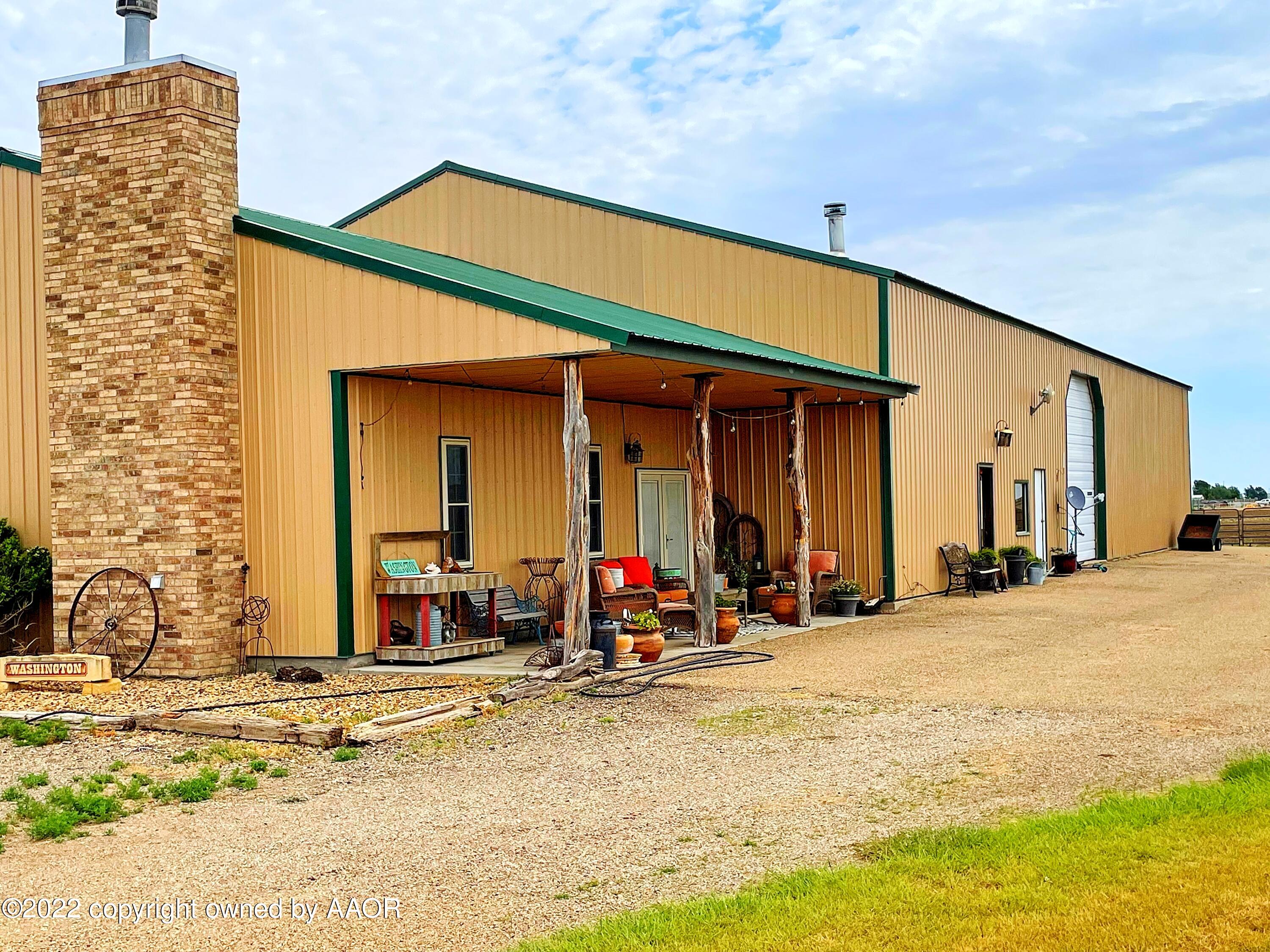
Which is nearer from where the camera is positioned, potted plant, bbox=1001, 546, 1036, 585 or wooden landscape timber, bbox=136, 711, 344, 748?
wooden landscape timber, bbox=136, 711, 344, 748

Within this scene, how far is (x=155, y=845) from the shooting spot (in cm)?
634

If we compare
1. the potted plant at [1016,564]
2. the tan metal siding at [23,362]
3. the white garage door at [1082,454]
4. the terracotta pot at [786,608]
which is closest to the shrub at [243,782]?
the tan metal siding at [23,362]

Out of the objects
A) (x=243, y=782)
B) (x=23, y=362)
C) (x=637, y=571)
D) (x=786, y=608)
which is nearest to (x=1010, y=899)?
(x=243, y=782)

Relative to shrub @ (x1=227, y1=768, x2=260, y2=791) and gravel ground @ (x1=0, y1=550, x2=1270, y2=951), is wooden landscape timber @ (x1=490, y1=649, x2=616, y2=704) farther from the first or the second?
shrub @ (x1=227, y1=768, x2=260, y2=791)

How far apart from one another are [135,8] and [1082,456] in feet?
71.2

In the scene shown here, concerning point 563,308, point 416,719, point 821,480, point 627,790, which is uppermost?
point 563,308

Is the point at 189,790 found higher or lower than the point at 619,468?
lower

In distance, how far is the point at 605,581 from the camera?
1510cm

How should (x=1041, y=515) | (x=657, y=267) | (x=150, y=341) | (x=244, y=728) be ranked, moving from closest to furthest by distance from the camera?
1. (x=244, y=728)
2. (x=150, y=341)
3. (x=657, y=267)
4. (x=1041, y=515)

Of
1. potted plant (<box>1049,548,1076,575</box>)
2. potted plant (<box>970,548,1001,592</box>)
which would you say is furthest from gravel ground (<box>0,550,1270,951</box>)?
potted plant (<box>1049,548,1076,575</box>)

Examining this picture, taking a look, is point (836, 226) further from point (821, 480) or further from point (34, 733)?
point (34, 733)

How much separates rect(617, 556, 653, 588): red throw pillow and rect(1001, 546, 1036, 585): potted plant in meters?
8.21

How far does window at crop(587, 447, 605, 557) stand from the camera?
16859mm

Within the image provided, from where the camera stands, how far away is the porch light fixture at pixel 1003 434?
22859 millimetres
